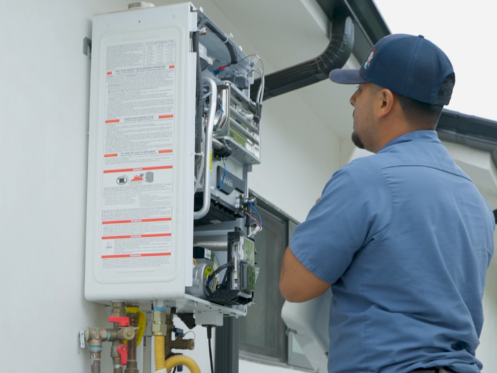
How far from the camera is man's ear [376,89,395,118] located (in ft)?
7.06

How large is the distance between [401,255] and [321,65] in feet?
8.54

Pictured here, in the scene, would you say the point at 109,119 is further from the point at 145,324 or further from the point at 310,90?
the point at 310,90

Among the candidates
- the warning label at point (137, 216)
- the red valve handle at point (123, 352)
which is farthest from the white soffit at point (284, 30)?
the red valve handle at point (123, 352)

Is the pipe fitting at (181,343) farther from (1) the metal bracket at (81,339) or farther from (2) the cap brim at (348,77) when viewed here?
(2) the cap brim at (348,77)

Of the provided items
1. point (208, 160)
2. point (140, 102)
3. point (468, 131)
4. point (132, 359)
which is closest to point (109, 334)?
point (132, 359)

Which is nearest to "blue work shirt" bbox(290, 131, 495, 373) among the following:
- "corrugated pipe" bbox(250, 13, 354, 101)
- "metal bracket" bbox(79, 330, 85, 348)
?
"metal bracket" bbox(79, 330, 85, 348)

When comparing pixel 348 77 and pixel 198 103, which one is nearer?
pixel 348 77

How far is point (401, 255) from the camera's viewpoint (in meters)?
1.95

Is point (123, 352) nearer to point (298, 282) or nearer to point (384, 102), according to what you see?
point (298, 282)

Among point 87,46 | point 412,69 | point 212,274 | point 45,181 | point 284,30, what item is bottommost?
point 212,274

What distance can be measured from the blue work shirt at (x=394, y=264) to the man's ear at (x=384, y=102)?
0.18m

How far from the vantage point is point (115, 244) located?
2.84m

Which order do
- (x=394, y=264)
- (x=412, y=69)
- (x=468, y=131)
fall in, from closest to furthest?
(x=394, y=264) → (x=412, y=69) → (x=468, y=131)

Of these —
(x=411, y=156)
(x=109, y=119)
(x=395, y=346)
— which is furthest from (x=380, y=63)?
(x=109, y=119)
